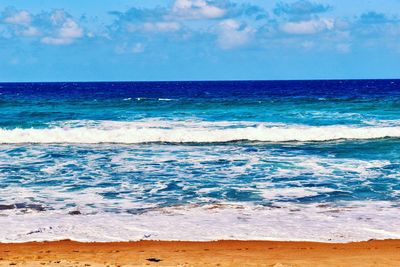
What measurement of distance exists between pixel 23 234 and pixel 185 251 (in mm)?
2744

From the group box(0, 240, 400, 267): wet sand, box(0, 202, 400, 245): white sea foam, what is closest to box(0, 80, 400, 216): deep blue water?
box(0, 202, 400, 245): white sea foam

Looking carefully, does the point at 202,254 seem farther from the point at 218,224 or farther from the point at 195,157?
the point at 195,157

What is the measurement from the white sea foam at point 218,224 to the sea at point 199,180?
0.02 meters

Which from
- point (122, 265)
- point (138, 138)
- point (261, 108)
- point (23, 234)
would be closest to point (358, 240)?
point (122, 265)

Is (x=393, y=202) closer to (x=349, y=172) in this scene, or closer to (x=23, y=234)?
(x=349, y=172)

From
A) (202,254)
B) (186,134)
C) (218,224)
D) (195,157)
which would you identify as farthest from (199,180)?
(186,134)

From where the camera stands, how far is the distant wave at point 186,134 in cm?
2498

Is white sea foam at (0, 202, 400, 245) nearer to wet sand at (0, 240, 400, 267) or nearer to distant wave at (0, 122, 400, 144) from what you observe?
wet sand at (0, 240, 400, 267)

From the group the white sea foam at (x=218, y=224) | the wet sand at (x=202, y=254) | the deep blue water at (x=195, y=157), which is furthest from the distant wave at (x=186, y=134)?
the wet sand at (x=202, y=254)

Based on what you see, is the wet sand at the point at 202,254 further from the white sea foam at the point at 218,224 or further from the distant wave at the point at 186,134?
the distant wave at the point at 186,134

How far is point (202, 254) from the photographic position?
8312 millimetres

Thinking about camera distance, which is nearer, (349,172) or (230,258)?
(230,258)

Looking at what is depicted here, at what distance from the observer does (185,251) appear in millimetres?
8492

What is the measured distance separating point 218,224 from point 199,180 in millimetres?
4197
